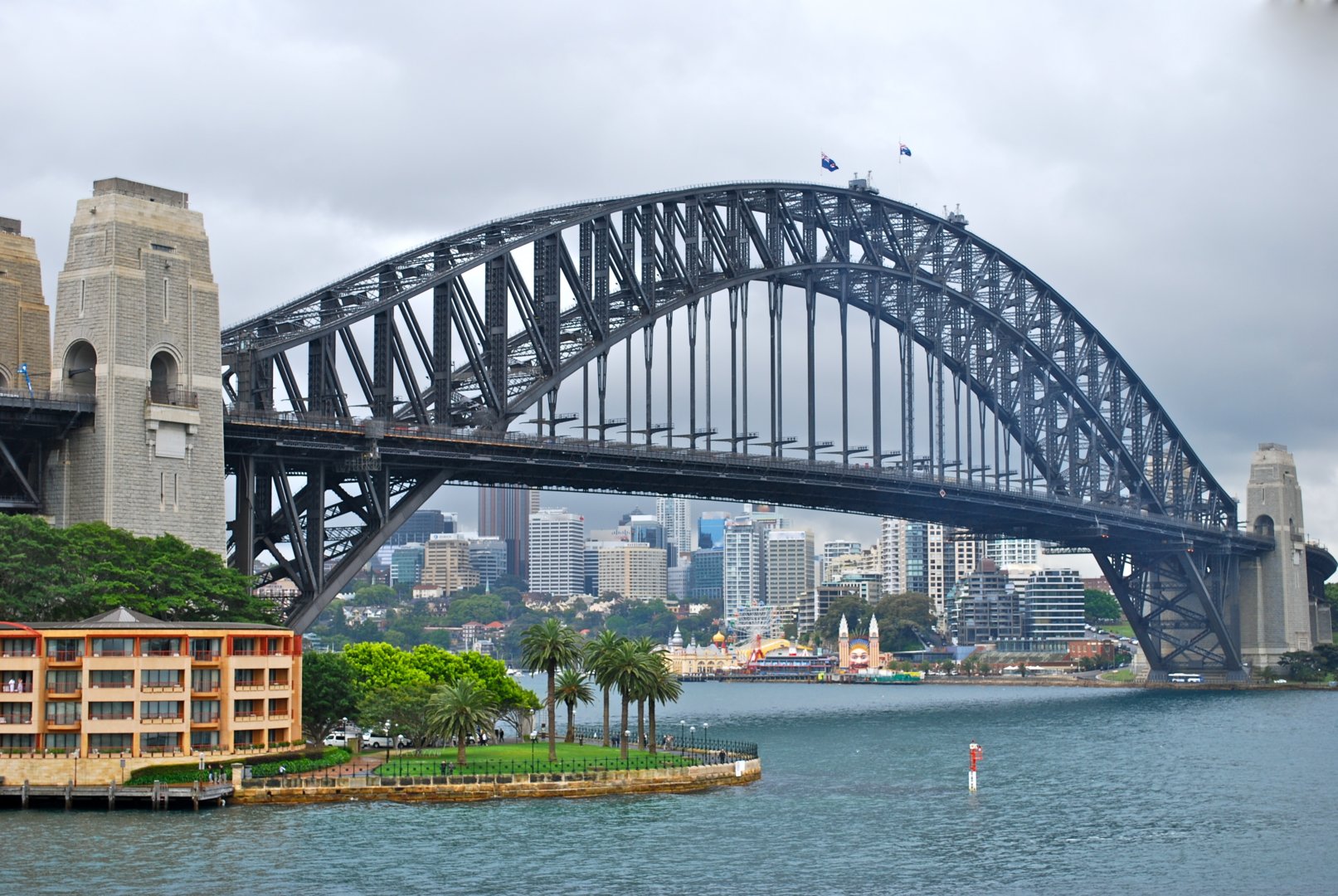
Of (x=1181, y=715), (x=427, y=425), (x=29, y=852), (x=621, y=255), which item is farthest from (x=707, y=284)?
(x=29, y=852)

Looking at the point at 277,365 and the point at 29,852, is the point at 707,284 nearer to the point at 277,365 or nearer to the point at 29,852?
the point at 277,365

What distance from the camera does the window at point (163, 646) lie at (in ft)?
268

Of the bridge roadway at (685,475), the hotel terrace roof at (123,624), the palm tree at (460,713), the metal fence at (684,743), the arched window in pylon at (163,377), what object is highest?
the arched window in pylon at (163,377)

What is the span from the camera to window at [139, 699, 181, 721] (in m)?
80.9

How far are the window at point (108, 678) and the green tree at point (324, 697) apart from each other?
12587 millimetres

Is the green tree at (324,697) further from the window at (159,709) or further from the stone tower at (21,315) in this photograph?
the stone tower at (21,315)

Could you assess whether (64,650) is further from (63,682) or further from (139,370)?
(139,370)

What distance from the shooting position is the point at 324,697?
3649 inches

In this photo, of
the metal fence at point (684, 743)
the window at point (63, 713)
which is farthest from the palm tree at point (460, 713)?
the window at point (63, 713)

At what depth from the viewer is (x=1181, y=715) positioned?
500 feet

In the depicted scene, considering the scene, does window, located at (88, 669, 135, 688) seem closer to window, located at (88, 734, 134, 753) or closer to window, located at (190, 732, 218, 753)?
window, located at (88, 734, 134, 753)

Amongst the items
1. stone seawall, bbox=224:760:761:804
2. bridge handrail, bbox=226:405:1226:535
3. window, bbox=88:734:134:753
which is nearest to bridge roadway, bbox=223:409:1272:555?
bridge handrail, bbox=226:405:1226:535

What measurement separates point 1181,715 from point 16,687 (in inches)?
3906

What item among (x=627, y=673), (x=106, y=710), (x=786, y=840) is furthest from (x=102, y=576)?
(x=786, y=840)
